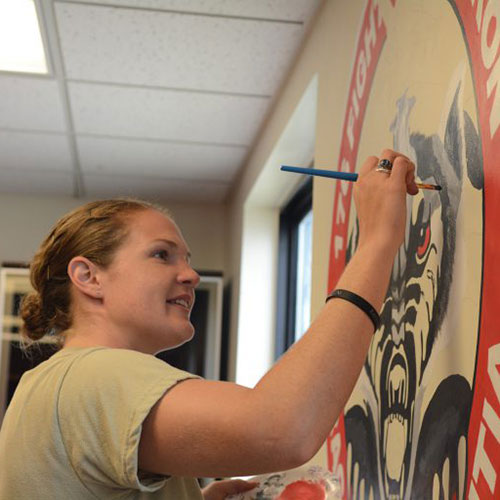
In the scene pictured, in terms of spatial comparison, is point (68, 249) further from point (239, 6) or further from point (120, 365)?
point (239, 6)

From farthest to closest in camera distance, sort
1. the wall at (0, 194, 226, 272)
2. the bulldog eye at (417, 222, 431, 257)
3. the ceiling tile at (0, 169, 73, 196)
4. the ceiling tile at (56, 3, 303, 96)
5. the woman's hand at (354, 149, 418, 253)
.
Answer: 1. the wall at (0, 194, 226, 272)
2. the ceiling tile at (0, 169, 73, 196)
3. the ceiling tile at (56, 3, 303, 96)
4. the bulldog eye at (417, 222, 431, 257)
5. the woman's hand at (354, 149, 418, 253)

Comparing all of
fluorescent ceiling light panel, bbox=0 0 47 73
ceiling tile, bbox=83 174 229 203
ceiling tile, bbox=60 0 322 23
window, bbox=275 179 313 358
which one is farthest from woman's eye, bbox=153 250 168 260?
ceiling tile, bbox=83 174 229 203

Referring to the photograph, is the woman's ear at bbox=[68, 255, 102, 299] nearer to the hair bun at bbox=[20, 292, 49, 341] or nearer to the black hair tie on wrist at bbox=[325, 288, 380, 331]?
the hair bun at bbox=[20, 292, 49, 341]

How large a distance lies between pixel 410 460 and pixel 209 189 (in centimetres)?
338

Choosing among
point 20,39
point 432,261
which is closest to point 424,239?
point 432,261

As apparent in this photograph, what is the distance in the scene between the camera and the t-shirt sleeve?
93 cm

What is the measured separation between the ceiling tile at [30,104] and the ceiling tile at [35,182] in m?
0.78

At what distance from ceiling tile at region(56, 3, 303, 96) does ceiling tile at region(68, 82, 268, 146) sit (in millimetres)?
106

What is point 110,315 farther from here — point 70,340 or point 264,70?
point 264,70

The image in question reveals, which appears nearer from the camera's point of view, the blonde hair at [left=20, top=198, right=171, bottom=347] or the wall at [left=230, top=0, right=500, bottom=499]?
the wall at [left=230, top=0, right=500, bottom=499]

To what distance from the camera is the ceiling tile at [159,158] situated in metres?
3.75

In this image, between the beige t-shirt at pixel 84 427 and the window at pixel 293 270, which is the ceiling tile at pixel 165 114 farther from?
the beige t-shirt at pixel 84 427

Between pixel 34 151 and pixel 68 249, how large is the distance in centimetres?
276

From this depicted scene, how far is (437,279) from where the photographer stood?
124cm
